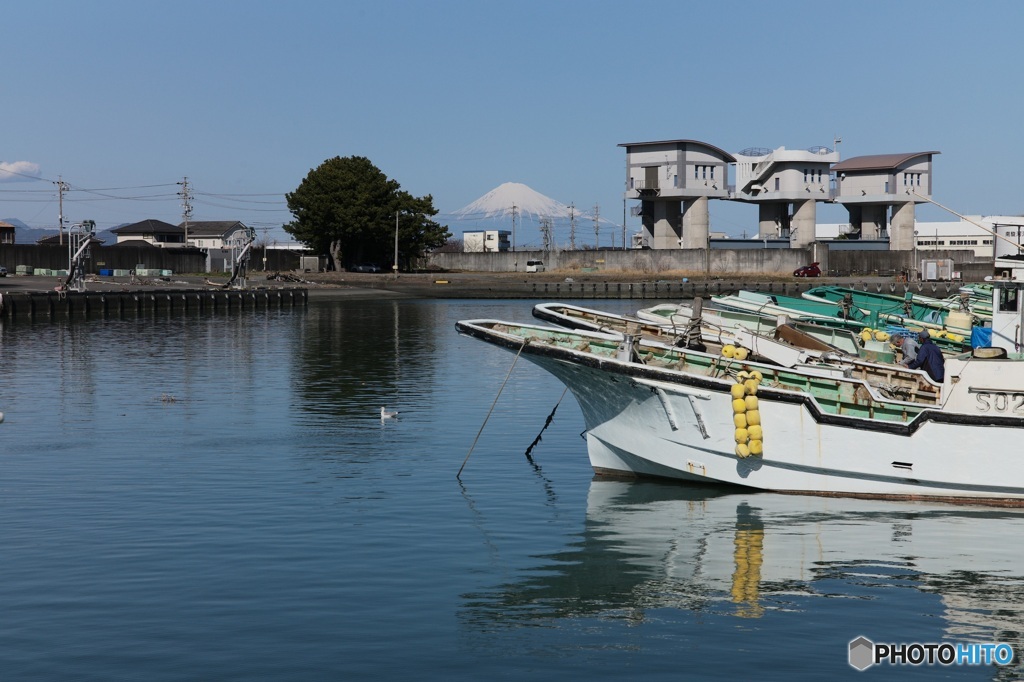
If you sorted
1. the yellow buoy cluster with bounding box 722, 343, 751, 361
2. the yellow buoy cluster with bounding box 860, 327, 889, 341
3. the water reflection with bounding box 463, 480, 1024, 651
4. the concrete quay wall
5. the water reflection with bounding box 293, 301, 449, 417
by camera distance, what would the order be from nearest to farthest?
the water reflection with bounding box 463, 480, 1024, 651 → the yellow buoy cluster with bounding box 722, 343, 751, 361 → the yellow buoy cluster with bounding box 860, 327, 889, 341 → the water reflection with bounding box 293, 301, 449, 417 → the concrete quay wall

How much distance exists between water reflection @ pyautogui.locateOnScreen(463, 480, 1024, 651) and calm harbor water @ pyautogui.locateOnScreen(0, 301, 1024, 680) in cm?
5

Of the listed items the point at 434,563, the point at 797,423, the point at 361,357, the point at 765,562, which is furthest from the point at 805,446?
the point at 361,357

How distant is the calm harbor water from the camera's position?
12320 millimetres

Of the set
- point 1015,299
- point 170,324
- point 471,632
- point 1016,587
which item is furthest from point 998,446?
point 170,324

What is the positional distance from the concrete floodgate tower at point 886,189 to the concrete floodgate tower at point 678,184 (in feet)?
49.2

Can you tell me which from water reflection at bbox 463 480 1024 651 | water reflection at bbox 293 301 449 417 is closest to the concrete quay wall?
water reflection at bbox 293 301 449 417

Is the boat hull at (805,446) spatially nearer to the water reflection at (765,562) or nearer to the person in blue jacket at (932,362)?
the water reflection at (765,562)

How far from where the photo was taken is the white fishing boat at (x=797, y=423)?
19.1 meters

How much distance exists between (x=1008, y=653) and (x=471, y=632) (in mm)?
6241

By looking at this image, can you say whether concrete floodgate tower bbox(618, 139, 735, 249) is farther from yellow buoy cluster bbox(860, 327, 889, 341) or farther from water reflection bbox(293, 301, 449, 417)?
yellow buoy cluster bbox(860, 327, 889, 341)

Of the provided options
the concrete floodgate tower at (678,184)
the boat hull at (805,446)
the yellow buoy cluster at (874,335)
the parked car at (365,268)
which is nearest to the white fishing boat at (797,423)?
the boat hull at (805,446)

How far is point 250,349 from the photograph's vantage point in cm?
5212

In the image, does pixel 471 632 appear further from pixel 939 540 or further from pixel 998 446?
pixel 998 446

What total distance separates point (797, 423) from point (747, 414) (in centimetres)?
101
